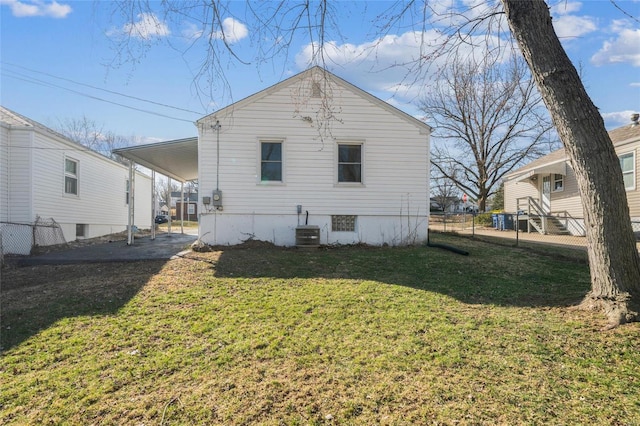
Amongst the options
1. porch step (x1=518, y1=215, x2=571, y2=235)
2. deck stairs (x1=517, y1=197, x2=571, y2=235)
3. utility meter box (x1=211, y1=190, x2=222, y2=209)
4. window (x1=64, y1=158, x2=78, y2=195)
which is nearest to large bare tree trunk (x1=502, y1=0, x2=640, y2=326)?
utility meter box (x1=211, y1=190, x2=222, y2=209)

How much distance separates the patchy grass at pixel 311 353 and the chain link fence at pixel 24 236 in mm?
3974

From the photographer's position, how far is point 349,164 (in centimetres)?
1005

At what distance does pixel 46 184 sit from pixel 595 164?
42.5ft

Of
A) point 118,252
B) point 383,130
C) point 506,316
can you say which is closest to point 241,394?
point 506,316

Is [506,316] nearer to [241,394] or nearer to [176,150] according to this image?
[241,394]

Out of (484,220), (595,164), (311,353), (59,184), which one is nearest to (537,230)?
(484,220)

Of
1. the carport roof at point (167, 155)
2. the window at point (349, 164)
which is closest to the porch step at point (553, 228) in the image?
the window at point (349, 164)

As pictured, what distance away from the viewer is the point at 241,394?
2730mm

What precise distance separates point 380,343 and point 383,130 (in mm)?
7578

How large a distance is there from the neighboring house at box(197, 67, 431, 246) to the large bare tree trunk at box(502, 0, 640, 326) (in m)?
6.09

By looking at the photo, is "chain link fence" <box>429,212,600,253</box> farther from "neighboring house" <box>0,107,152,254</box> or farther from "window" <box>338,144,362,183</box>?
"neighboring house" <box>0,107,152,254</box>

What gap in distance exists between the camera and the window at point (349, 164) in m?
10.0

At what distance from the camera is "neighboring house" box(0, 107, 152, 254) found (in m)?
9.47

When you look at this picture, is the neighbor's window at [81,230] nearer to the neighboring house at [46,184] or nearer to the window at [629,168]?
the neighboring house at [46,184]
